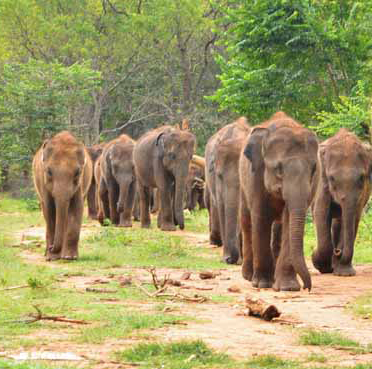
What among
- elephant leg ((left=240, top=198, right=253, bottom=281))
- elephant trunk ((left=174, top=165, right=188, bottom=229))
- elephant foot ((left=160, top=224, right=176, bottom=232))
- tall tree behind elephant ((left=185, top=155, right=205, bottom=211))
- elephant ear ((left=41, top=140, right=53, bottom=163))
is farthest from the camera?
tall tree behind elephant ((left=185, top=155, right=205, bottom=211))

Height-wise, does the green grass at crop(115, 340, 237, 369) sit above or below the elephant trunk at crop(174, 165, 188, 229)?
below

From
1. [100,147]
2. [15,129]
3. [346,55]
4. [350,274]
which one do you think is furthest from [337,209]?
[15,129]

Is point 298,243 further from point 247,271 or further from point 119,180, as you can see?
point 119,180

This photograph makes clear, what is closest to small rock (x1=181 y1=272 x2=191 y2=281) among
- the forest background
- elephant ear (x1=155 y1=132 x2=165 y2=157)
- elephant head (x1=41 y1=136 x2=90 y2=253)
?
elephant head (x1=41 y1=136 x2=90 y2=253)

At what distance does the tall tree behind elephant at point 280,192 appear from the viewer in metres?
9.48

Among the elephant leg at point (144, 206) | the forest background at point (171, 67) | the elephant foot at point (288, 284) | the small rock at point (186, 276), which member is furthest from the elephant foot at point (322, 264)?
the elephant leg at point (144, 206)

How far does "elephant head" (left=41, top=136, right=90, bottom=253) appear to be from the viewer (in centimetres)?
1308

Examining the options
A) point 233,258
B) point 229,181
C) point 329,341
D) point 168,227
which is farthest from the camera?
point 168,227

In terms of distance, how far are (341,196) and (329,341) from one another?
16.6ft

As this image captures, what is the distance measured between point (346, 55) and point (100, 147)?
7661 millimetres

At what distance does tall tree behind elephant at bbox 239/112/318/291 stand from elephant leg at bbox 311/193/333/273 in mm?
1801

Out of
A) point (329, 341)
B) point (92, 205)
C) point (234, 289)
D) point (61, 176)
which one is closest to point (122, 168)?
point (92, 205)

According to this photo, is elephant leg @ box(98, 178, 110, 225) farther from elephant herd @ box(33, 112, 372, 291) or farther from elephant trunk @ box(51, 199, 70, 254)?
elephant trunk @ box(51, 199, 70, 254)

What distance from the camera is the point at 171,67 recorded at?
141 ft
